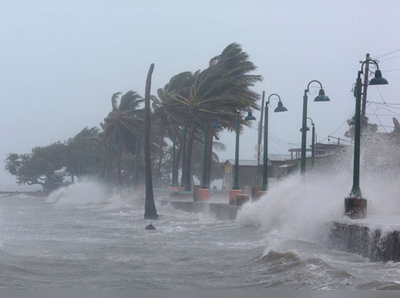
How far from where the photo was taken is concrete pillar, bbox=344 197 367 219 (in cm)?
1566

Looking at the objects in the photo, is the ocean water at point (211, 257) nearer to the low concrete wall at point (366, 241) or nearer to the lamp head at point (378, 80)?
the low concrete wall at point (366, 241)

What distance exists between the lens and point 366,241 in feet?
41.3

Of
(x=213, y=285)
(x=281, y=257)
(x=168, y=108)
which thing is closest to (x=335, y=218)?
(x=281, y=257)

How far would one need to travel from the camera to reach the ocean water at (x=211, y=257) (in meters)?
9.67

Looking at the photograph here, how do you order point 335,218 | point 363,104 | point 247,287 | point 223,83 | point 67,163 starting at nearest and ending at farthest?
point 247,287 < point 335,218 < point 363,104 < point 223,83 < point 67,163

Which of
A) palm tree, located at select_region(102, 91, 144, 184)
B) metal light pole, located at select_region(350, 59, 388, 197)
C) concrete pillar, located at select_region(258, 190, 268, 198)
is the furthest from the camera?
palm tree, located at select_region(102, 91, 144, 184)

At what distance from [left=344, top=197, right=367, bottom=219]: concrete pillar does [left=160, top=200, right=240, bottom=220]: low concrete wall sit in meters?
10.7

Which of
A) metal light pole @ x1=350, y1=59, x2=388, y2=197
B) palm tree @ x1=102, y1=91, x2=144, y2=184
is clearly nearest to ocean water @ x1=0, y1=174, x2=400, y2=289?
metal light pole @ x1=350, y1=59, x2=388, y2=197

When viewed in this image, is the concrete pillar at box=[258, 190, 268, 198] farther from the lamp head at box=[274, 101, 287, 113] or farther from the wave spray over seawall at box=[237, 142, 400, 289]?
the lamp head at box=[274, 101, 287, 113]

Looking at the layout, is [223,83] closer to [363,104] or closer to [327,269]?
[363,104]

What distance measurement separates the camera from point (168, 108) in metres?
48.3

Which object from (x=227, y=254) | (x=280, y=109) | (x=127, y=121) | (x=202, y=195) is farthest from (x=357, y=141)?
(x=127, y=121)

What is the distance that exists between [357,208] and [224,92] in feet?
84.4

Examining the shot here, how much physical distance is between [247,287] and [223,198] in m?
32.4
